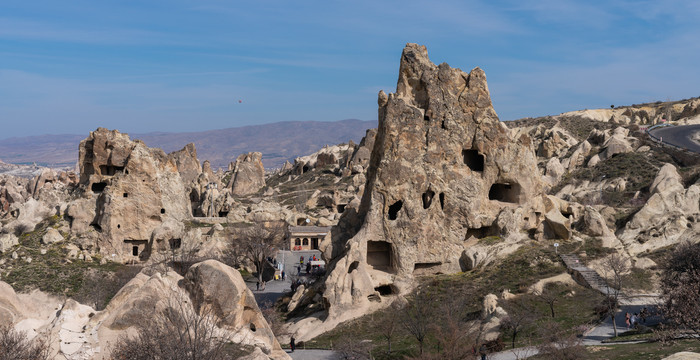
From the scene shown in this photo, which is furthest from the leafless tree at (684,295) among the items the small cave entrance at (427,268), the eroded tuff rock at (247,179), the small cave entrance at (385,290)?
the eroded tuff rock at (247,179)

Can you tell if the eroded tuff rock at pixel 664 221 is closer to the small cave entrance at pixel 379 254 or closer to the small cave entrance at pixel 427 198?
the small cave entrance at pixel 427 198

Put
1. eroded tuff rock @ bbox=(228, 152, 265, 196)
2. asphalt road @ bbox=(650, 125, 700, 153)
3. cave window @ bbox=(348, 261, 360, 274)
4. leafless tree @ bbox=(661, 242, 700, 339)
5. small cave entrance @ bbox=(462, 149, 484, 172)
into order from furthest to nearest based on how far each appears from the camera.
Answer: eroded tuff rock @ bbox=(228, 152, 265, 196), asphalt road @ bbox=(650, 125, 700, 153), small cave entrance @ bbox=(462, 149, 484, 172), cave window @ bbox=(348, 261, 360, 274), leafless tree @ bbox=(661, 242, 700, 339)

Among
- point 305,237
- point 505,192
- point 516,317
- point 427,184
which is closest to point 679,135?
point 305,237

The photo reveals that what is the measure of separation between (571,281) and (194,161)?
8395 centimetres

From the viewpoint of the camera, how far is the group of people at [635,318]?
28742 millimetres

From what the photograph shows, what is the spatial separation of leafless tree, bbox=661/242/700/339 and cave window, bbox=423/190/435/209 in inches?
514

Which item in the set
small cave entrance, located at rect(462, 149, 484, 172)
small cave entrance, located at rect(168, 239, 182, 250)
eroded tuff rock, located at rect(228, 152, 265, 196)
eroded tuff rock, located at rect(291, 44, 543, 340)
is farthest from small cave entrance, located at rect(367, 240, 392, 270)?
eroded tuff rock, located at rect(228, 152, 265, 196)

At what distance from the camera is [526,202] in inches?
1618

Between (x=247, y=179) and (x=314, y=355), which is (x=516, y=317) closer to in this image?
(x=314, y=355)

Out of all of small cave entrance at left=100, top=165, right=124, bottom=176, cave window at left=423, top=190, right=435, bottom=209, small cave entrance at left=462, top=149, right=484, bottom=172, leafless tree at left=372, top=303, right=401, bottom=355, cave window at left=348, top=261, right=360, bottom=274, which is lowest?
leafless tree at left=372, top=303, right=401, bottom=355

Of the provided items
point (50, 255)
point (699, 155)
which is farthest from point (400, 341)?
point (699, 155)

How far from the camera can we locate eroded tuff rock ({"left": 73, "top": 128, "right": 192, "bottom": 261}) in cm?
5131

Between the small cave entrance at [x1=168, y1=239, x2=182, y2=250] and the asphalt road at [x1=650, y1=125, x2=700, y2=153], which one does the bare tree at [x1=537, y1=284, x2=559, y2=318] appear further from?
the asphalt road at [x1=650, y1=125, x2=700, y2=153]

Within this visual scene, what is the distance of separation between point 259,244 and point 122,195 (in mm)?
9484
